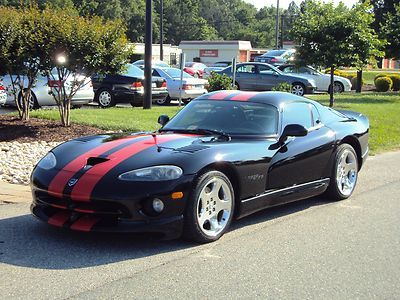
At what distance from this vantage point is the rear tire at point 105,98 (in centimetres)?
1677

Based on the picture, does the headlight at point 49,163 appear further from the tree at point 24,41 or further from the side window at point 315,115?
the tree at point 24,41

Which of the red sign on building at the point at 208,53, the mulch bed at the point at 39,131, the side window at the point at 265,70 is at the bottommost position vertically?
the mulch bed at the point at 39,131

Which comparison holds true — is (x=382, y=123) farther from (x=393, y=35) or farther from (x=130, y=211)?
(x=130, y=211)

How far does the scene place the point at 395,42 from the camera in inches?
864

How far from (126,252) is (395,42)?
1975cm

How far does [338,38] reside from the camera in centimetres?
1691

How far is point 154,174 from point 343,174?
319cm

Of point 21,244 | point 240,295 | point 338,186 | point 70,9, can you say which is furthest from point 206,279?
point 70,9

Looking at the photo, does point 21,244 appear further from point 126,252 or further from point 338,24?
point 338,24

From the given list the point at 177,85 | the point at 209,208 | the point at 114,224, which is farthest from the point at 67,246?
the point at 177,85

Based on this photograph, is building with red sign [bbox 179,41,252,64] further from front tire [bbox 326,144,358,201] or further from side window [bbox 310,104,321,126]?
side window [bbox 310,104,321,126]


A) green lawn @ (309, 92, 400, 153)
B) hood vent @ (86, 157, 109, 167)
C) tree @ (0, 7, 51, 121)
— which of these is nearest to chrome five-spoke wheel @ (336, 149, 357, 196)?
hood vent @ (86, 157, 109, 167)

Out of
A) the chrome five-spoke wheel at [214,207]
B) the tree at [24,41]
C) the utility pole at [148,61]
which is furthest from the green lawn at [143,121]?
the chrome five-spoke wheel at [214,207]

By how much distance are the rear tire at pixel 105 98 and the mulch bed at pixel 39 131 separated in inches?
187
